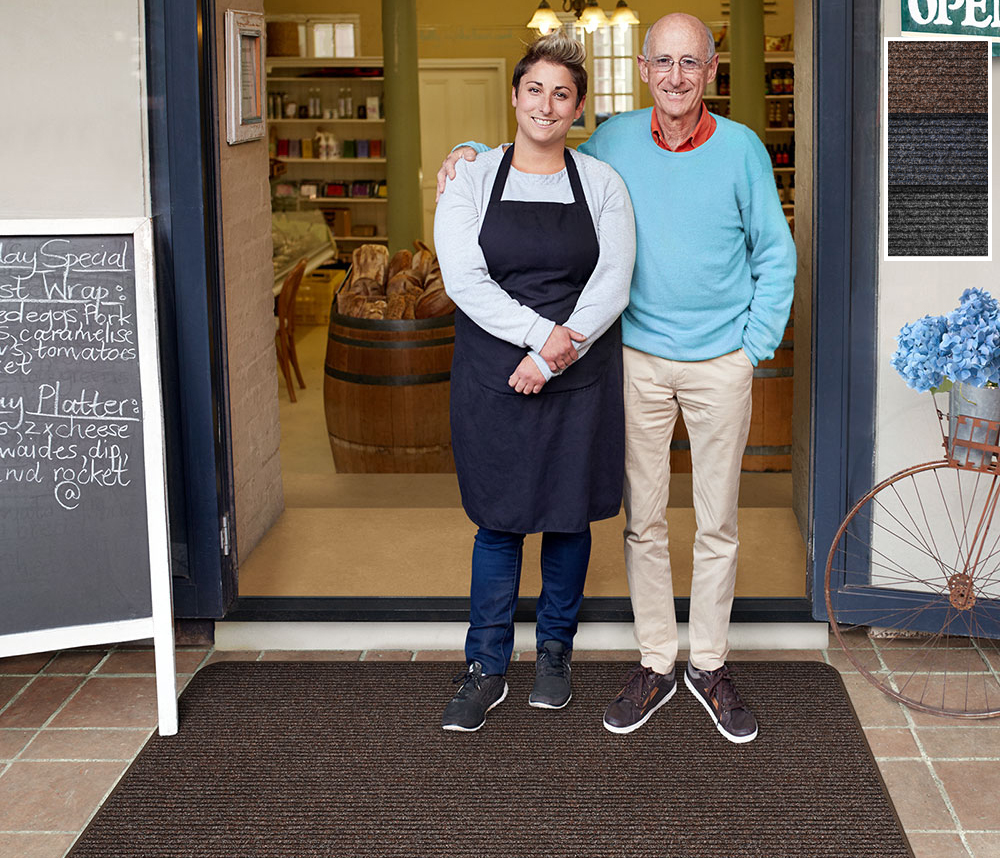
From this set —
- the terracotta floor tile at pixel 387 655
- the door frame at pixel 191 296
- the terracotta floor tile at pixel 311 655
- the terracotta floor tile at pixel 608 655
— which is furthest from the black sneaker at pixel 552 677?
the door frame at pixel 191 296

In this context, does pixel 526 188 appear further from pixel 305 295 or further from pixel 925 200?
pixel 305 295

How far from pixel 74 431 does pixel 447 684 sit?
4.12ft

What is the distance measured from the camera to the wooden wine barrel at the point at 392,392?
5.20m

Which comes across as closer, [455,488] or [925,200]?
[925,200]

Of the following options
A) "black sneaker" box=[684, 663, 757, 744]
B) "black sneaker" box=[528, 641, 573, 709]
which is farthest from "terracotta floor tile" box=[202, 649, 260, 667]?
"black sneaker" box=[684, 663, 757, 744]

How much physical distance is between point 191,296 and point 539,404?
3.74 ft

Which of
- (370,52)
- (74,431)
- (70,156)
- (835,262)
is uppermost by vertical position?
(370,52)

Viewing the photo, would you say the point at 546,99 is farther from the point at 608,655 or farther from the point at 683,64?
the point at 608,655

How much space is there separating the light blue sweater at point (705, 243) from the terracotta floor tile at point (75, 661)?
198 centimetres

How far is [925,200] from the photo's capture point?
335cm

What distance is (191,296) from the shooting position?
3.52 m

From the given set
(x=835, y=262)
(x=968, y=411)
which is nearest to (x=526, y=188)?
(x=835, y=262)

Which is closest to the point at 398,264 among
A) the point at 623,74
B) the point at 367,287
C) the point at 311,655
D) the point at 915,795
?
the point at 367,287

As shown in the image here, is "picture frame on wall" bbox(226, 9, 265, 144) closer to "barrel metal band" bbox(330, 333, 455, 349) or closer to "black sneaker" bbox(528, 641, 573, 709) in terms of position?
"barrel metal band" bbox(330, 333, 455, 349)
